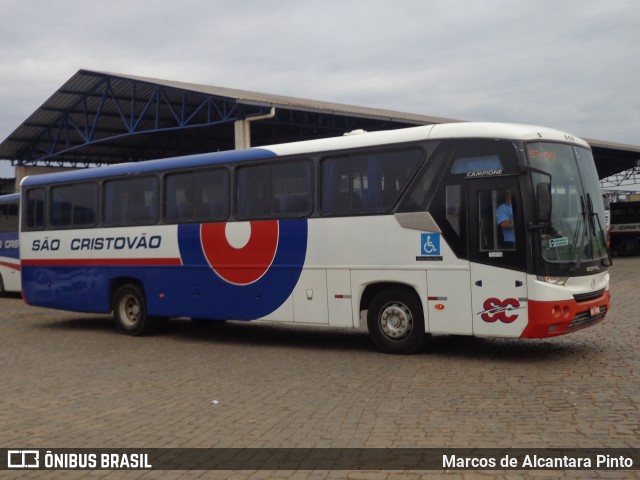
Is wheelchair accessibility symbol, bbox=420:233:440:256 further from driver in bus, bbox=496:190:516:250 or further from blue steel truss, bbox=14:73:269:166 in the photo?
blue steel truss, bbox=14:73:269:166

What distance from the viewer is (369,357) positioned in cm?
1091

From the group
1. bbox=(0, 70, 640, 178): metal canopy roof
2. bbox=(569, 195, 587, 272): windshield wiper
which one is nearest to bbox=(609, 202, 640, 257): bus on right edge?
bbox=(0, 70, 640, 178): metal canopy roof

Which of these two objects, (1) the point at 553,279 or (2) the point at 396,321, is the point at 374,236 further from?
(1) the point at 553,279

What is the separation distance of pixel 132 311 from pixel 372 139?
6.18 m

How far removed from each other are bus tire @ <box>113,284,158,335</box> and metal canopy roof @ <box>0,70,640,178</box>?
1262 centimetres

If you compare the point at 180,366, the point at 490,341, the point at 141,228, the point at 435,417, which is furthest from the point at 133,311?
the point at 435,417

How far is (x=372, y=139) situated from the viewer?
36.9 ft

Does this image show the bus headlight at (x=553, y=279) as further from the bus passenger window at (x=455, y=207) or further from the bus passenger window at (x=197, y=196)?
the bus passenger window at (x=197, y=196)

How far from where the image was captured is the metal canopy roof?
29984 millimetres

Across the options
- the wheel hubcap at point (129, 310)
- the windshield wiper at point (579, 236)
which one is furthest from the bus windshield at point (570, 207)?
the wheel hubcap at point (129, 310)

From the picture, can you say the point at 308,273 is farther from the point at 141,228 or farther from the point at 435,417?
the point at 435,417

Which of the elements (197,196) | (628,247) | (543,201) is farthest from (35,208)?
(628,247)

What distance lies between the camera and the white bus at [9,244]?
77.6 ft

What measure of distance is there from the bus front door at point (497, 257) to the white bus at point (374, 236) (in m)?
0.01
